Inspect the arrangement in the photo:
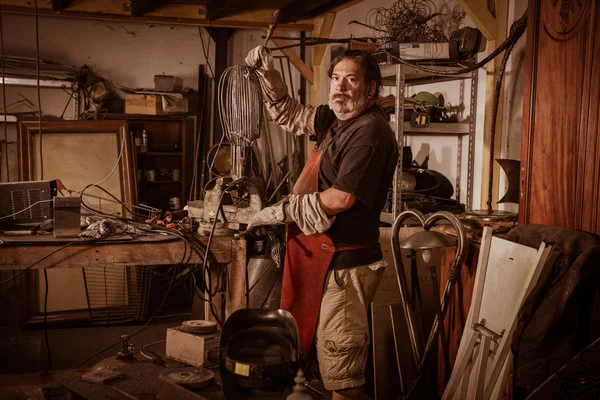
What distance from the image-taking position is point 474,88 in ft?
12.5

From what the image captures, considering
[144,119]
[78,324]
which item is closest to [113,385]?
[78,324]

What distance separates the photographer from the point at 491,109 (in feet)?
12.0

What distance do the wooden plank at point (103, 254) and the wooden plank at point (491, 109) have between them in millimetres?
1851

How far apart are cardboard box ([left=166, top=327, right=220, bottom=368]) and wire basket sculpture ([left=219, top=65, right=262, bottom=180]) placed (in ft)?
2.91

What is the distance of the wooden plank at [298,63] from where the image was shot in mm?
5887

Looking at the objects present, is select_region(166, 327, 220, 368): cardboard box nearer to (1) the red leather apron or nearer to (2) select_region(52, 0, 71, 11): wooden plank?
(1) the red leather apron

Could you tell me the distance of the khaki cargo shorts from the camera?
2.36m

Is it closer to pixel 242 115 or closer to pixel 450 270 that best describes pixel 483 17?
pixel 242 115

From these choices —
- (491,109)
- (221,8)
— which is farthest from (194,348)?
(221,8)

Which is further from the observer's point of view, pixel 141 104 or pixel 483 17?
pixel 141 104

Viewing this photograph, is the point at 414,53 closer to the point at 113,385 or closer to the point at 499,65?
the point at 499,65

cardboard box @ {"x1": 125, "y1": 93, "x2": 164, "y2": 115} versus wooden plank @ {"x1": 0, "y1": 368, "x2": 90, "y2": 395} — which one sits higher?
cardboard box @ {"x1": 125, "y1": 93, "x2": 164, "y2": 115}

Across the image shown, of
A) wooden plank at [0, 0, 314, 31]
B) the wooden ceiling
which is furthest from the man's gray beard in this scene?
wooden plank at [0, 0, 314, 31]

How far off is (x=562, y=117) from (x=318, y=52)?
154 inches
